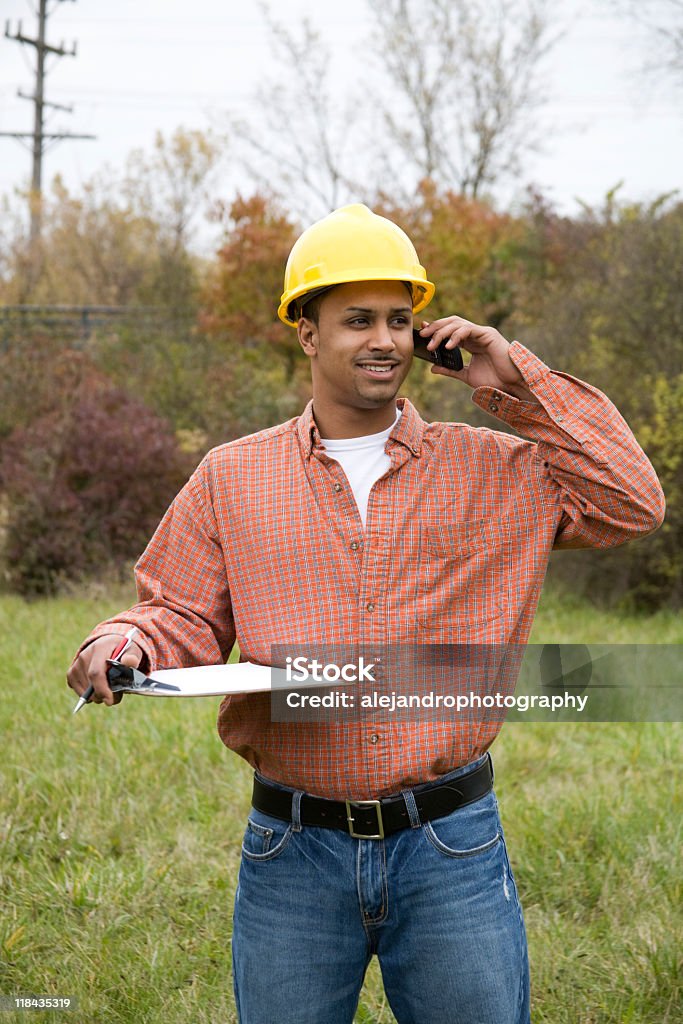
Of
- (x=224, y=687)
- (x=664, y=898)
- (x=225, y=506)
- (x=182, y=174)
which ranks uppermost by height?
(x=182, y=174)

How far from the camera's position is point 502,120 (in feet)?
81.2

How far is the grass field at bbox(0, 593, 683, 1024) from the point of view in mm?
3658

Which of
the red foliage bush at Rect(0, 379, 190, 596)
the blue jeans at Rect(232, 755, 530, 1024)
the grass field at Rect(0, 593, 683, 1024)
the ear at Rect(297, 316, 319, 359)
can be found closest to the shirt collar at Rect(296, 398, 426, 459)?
the ear at Rect(297, 316, 319, 359)

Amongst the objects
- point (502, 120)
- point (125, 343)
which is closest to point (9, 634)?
point (125, 343)

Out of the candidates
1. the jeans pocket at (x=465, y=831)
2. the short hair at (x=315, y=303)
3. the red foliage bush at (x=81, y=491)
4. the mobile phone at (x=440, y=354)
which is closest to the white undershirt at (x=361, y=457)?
the mobile phone at (x=440, y=354)

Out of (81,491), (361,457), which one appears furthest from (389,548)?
(81,491)

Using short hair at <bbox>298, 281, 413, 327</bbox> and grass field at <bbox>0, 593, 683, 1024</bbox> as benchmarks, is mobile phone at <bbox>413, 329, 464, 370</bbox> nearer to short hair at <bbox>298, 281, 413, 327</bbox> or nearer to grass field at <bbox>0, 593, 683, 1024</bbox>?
short hair at <bbox>298, 281, 413, 327</bbox>

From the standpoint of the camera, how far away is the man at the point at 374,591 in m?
2.42

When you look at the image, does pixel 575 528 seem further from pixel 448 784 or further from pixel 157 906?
pixel 157 906

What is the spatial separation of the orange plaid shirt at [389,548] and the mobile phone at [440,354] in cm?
9

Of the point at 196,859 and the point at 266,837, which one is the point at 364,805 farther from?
the point at 196,859

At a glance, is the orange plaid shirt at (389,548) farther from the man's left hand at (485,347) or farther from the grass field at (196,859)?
the grass field at (196,859)

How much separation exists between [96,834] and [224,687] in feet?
9.50

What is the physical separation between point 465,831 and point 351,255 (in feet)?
4.14
